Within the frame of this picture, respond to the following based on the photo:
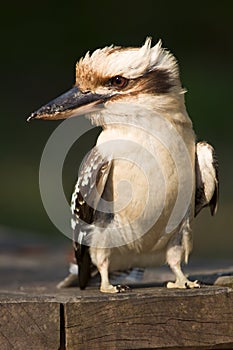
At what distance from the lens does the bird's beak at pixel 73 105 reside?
477cm

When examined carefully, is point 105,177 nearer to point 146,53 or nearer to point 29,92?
point 146,53

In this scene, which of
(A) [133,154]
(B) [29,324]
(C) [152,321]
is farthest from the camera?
(A) [133,154]

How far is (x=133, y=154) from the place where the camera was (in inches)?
186

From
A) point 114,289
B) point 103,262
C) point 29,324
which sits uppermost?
point 103,262

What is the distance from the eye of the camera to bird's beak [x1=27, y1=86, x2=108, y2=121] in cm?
477

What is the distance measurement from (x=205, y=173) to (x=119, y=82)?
0.62 m

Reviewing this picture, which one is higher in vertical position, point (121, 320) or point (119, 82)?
point (119, 82)

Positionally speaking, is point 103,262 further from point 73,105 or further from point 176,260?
point 73,105

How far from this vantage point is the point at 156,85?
484 cm

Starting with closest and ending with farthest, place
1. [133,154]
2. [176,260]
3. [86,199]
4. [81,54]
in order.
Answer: [133,154] → [86,199] → [176,260] → [81,54]

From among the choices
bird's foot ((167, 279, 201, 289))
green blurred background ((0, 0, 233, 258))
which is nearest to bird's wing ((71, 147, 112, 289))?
bird's foot ((167, 279, 201, 289))

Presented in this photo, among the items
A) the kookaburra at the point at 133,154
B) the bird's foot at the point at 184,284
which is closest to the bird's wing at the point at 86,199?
the kookaburra at the point at 133,154

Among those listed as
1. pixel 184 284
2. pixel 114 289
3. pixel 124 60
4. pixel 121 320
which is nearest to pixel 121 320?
pixel 121 320

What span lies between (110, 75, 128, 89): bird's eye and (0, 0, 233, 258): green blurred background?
7766mm
